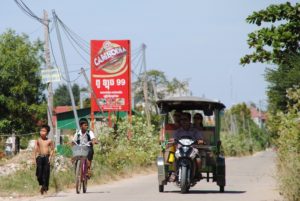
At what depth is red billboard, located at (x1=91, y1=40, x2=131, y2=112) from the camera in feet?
146

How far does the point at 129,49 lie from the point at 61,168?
19543 mm

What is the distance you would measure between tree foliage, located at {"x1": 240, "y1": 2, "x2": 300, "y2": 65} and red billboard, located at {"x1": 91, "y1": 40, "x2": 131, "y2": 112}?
25.5 metres

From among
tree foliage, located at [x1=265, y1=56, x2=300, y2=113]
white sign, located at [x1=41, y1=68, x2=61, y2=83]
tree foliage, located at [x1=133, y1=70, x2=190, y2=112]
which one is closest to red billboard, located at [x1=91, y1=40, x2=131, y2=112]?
tree foliage, located at [x1=265, y1=56, x2=300, y2=113]

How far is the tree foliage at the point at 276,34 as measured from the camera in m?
18.3

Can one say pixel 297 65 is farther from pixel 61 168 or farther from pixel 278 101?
pixel 278 101

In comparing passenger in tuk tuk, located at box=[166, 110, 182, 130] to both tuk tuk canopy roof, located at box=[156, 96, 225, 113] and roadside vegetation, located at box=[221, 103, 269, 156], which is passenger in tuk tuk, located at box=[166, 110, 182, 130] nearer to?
tuk tuk canopy roof, located at box=[156, 96, 225, 113]

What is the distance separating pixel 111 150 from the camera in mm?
32625

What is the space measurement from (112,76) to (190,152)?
25.9 metres

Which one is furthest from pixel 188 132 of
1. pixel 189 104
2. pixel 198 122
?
pixel 189 104

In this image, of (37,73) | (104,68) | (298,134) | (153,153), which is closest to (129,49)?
(104,68)

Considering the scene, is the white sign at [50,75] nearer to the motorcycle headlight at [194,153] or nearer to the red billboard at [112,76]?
the motorcycle headlight at [194,153]

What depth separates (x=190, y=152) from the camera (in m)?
19.3

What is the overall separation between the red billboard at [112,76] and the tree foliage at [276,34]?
25.5 meters

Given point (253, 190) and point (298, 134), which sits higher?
point (298, 134)
